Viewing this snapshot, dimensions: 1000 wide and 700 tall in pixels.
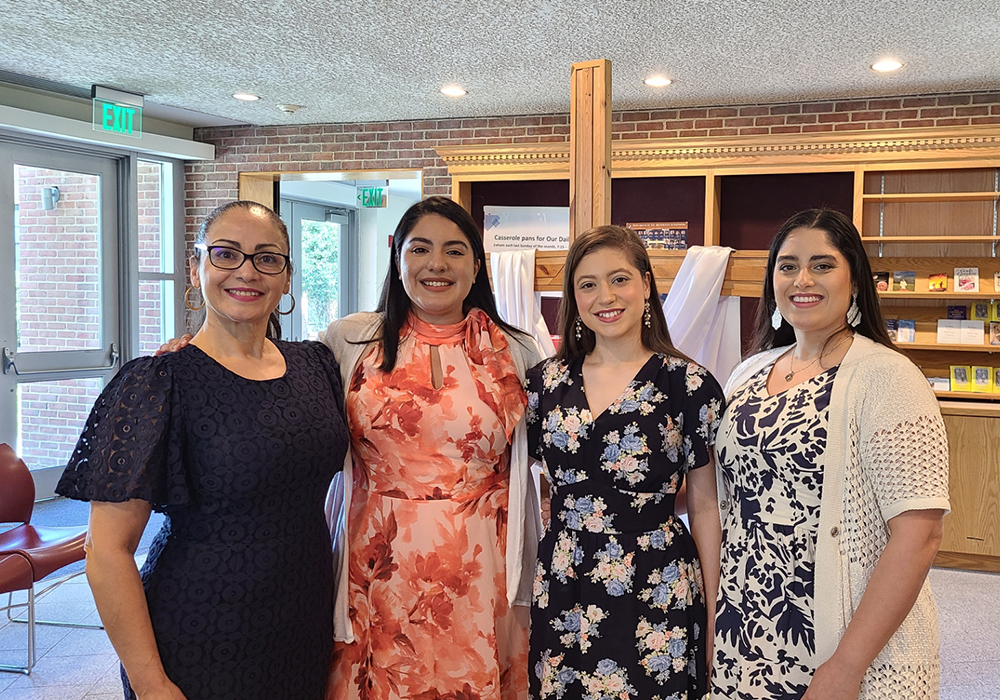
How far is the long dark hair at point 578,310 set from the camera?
194 centimetres

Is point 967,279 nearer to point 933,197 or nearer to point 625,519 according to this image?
point 933,197

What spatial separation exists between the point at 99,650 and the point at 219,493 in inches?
108

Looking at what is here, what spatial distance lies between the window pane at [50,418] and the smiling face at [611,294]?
546cm

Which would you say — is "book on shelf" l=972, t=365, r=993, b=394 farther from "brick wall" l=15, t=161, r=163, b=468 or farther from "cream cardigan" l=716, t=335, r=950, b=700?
"brick wall" l=15, t=161, r=163, b=468

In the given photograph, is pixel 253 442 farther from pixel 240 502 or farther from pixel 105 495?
pixel 105 495

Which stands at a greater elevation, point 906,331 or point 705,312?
point 705,312

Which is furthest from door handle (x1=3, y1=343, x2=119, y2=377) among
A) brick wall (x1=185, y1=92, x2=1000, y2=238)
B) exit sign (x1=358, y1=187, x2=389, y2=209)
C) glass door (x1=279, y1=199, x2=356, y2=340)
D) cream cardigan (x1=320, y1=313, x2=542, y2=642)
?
cream cardigan (x1=320, y1=313, x2=542, y2=642)

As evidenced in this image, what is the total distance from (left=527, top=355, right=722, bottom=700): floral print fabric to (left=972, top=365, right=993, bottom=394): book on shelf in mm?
4588

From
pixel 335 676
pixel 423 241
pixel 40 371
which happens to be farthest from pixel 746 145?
pixel 40 371

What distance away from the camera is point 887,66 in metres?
4.94

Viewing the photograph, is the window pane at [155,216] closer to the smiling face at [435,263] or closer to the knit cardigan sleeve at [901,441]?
the smiling face at [435,263]

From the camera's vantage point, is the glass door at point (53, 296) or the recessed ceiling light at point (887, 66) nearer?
the recessed ceiling light at point (887, 66)

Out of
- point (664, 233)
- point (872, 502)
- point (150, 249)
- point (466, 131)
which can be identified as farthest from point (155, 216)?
point (872, 502)

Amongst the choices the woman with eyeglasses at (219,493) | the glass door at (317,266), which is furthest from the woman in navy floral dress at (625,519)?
the glass door at (317,266)
